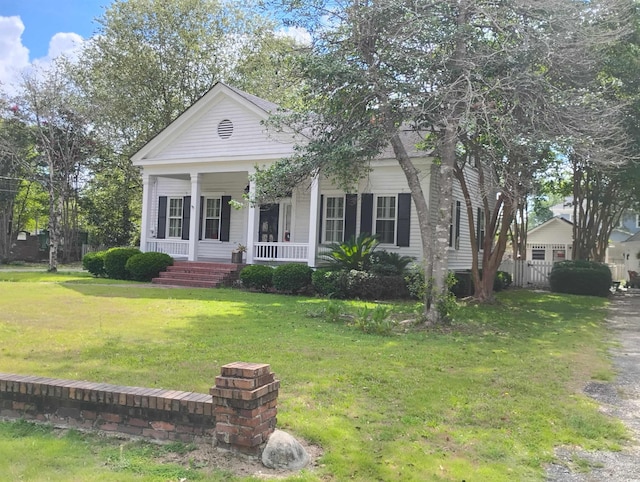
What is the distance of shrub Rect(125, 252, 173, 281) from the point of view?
57.3 ft

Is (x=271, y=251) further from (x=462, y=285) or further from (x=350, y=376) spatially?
(x=350, y=376)

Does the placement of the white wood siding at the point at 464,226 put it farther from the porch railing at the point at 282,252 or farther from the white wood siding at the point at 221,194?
the white wood siding at the point at 221,194

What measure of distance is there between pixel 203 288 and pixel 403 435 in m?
12.4

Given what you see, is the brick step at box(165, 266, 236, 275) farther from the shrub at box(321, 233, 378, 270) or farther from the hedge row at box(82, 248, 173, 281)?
the shrub at box(321, 233, 378, 270)

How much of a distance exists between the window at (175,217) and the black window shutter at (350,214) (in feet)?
23.4

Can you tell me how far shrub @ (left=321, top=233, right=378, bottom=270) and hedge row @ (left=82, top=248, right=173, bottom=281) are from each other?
6.19 m

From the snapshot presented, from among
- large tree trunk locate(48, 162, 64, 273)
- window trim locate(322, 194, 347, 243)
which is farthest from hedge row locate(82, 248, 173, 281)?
window trim locate(322, 194, 347, 243)

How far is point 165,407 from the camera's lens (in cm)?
404

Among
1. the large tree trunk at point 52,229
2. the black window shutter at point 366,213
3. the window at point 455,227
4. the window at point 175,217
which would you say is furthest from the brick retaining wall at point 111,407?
the large tree trunk at point 52,229

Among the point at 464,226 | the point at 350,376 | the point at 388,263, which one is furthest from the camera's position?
the point at 464,226

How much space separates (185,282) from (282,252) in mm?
3247

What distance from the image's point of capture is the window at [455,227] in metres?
18.8

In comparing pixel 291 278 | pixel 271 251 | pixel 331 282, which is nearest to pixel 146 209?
pixel 271 251

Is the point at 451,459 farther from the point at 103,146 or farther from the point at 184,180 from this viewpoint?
the point at 103,146
